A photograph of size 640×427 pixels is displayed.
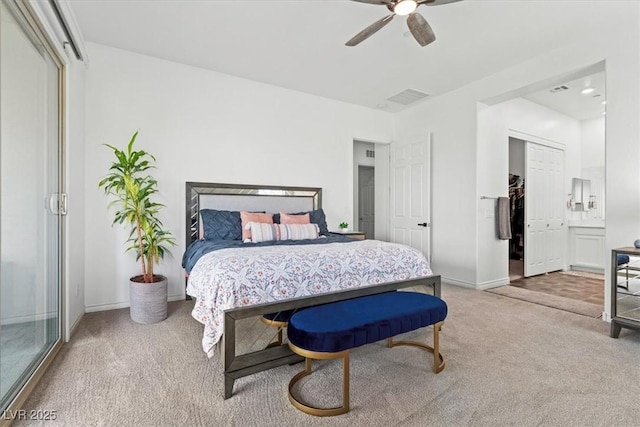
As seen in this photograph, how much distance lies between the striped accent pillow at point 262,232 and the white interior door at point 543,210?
4.47 m

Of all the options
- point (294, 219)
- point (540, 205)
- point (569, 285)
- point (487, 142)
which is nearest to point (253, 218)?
point (294, 219)

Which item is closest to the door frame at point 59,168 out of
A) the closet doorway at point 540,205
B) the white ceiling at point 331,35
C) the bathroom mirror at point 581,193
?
the white ceiling at point 331,35

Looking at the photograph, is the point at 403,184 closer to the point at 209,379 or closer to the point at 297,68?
the point at 297,68

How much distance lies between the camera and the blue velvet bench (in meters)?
1.73

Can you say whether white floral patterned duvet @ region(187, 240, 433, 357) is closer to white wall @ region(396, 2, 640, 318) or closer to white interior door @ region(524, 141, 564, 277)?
white wall @ region(396, 2, 640, 318)

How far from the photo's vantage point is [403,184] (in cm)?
543

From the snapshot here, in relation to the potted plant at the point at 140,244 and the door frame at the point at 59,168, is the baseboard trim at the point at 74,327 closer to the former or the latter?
the door frame at the point at 59,168

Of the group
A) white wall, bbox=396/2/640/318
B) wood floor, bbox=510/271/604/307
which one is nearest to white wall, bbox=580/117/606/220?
white wall, bbox=396/2/640/318

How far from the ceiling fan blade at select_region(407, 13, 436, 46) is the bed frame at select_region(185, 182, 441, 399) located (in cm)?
204

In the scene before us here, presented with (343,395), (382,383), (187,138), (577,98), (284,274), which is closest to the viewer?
(343,395)

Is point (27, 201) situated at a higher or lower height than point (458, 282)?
higher

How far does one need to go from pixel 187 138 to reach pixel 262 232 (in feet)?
A: 5.36

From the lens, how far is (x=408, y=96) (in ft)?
16.1

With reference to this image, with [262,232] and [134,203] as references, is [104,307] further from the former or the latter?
[262,232]
